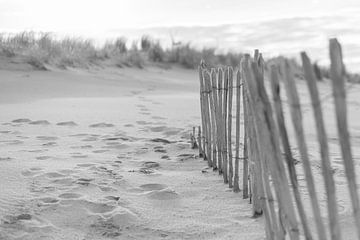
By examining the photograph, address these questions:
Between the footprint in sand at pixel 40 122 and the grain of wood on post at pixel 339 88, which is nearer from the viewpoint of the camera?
the grain of wood on post at pixel 339 88

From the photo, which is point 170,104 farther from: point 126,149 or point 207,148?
point 207,148

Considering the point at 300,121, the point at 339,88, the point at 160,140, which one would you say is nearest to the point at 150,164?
the point at 160,140

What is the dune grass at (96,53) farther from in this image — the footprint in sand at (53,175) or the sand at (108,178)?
the footprint in sand at (53,175)

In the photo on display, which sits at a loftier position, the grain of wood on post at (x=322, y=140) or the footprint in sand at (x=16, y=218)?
the grain of wood on post at (x=322, y=140)

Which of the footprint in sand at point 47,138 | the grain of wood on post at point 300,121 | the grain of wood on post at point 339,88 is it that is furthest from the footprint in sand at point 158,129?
the grain of wood on post at point 339,88

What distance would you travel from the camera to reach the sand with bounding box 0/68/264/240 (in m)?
2.46

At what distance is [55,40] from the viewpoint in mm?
10961

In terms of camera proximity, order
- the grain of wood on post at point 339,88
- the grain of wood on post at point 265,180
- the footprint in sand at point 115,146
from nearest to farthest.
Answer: the grain of wood on post at point 339,88 → the grain of wood on post at point 265,180 → the footprint in sand at point 115,146

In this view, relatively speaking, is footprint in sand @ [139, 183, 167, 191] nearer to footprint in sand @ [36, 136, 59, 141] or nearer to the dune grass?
footprint in sand @ [36, 136, 59, 141]

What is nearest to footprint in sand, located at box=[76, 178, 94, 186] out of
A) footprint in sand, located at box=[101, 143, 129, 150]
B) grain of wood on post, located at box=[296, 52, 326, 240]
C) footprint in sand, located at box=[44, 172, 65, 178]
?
footprint in sand, located at box=[44, 172, 65, 178]

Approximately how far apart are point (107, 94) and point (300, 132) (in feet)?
21.8

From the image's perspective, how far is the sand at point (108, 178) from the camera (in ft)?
8.06

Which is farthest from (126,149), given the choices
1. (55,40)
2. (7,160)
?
(55,40)

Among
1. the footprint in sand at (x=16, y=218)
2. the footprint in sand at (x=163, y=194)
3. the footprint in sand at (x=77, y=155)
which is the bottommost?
the footprint in sand at (x=163, y=194)
